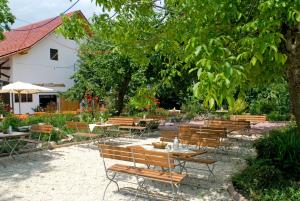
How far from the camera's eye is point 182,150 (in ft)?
24.9

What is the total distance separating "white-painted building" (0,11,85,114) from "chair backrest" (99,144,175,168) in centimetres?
1985

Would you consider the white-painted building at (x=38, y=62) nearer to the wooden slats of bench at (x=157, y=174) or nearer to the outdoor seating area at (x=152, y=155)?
the outdoor seating area at (x=152, y=155)

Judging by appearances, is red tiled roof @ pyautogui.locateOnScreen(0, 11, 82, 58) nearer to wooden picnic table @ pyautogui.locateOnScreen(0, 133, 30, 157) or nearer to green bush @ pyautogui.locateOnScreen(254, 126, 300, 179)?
wooden picnic table @ pyautogui.locateOnScreen(0, 133, 30, 157)

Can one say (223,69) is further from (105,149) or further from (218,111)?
(218,111)

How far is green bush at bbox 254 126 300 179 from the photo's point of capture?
724cm

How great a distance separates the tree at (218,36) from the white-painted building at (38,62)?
19048mm


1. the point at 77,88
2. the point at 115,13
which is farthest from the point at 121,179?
the point at 77,88

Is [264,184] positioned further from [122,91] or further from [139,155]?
[122,91]

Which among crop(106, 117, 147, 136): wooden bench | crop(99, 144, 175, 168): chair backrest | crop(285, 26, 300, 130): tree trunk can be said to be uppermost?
crop(285, 26, 300, 130): tree trunk

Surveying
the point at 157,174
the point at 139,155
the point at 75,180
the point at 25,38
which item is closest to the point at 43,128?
the point at 75,180

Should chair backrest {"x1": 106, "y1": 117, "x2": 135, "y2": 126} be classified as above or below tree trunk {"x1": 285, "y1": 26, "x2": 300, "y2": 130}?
below

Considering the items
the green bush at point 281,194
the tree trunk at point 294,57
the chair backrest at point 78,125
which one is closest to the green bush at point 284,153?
the green bush at point 281,194

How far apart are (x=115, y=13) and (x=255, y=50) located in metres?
4.23

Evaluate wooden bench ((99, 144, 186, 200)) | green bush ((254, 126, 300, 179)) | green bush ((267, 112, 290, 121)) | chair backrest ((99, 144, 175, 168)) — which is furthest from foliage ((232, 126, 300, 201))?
green bush ((267, 112, 290, 121))
